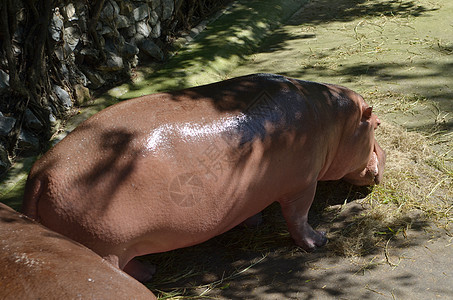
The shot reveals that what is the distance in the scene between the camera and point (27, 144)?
4.72m

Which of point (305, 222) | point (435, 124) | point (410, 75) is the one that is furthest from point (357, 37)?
point (305, 222)

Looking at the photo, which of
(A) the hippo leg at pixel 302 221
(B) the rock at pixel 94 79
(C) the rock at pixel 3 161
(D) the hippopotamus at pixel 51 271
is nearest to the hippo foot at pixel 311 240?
(A) the hippo leg at pixel 302 221

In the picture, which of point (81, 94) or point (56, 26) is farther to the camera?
point (81, 94)

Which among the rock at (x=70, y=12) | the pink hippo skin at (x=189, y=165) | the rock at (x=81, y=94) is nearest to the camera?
the pink hippo skin at (x=189, y=165)

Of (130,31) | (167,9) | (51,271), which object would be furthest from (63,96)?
(51,271)

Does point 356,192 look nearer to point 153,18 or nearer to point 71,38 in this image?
point 71,38

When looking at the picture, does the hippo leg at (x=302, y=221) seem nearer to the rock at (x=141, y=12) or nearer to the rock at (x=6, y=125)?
the rock at (x=6, y=125)

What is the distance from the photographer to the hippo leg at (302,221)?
3295 mm

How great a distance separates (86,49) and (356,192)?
3401 millimetres

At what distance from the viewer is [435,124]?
4.73 m

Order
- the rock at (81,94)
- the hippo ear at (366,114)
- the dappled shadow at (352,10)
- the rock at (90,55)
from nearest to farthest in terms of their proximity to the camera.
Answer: the hippo ear at (366,114), the rock at (81,94), the rock at (90,55), the dappled shadow at (352,10)

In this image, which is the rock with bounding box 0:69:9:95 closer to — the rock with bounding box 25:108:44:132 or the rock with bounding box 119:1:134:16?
the rock with bounding box 25:108:44:132

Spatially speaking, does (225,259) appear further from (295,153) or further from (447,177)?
(447,177)

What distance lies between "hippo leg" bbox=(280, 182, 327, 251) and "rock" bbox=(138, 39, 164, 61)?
3.97 meters
